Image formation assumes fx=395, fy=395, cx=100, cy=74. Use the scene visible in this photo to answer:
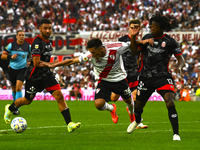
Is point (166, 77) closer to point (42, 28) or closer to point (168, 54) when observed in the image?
point (168, 54)

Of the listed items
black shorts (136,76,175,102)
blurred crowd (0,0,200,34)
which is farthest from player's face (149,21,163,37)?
blurred crowd (0,0,200,34)

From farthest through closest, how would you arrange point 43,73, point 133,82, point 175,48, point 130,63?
1. point 133,82
2. point 130,63
3. point 43,73
4. point 175,48

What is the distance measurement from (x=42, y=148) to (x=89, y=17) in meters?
26.1

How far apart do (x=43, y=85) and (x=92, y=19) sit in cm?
2322

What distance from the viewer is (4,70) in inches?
1208

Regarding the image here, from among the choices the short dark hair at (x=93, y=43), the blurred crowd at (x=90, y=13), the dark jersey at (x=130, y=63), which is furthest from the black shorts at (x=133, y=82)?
the blurred crowd at (x=90, y=13)

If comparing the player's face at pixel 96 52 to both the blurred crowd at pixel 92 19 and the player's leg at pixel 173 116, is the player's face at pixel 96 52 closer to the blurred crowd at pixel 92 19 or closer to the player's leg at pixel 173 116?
the player's leg at pixel 173 116

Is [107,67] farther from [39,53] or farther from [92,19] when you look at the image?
[92,19]

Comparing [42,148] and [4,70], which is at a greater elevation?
[42,148]

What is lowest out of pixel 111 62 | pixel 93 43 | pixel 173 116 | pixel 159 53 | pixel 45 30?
pixel 173 116

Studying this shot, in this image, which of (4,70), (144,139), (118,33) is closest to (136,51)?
(144,139)

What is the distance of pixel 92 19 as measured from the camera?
31.7 metres

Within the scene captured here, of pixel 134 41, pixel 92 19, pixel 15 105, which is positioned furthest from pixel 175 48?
pixel 92 19

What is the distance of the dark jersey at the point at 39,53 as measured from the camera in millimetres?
8625
